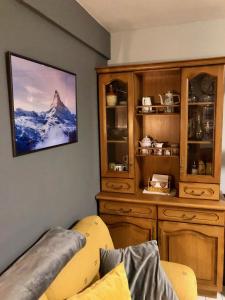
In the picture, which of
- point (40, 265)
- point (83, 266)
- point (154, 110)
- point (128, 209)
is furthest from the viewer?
point (154, 110)

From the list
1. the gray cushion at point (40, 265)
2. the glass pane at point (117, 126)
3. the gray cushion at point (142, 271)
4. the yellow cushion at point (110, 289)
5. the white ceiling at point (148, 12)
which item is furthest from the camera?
the glass pane at point (117, 126)

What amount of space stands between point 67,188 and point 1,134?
32.0 inches

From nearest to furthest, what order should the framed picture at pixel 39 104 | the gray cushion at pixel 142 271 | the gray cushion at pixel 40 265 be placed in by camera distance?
the gray cushion at pixel 40 265 → the framed picture at pixel 39 104 → the gray cushion at pixel 142 271

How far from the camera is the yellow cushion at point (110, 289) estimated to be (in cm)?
133

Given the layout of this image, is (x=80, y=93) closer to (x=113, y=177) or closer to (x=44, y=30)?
(x=44, y=30)

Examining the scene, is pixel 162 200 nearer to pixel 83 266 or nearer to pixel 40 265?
pixel 83 266

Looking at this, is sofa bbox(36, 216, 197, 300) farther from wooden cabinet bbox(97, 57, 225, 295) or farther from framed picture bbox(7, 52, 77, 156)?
framed picture bbox(7, 52, 77, 156)

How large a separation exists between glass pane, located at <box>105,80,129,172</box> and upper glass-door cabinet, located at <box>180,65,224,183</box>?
0.56m

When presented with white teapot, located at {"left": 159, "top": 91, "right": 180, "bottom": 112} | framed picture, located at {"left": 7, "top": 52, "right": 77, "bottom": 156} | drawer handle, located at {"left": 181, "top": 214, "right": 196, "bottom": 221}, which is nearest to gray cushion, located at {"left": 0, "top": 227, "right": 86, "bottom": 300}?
framed picture, located at {"left": 7, "top": 52, "right": 77, "bottom": 156}

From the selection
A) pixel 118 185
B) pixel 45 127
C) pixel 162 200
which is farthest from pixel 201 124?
pixel 45 127

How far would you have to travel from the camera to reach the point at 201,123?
2449mm

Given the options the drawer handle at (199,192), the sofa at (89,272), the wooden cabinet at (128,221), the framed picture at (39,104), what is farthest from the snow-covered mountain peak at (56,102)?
the drawer handle at (199,192)

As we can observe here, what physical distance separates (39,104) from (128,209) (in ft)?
4.50

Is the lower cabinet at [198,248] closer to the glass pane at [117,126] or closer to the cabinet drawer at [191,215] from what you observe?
the cabinet drawer at [191,215]
